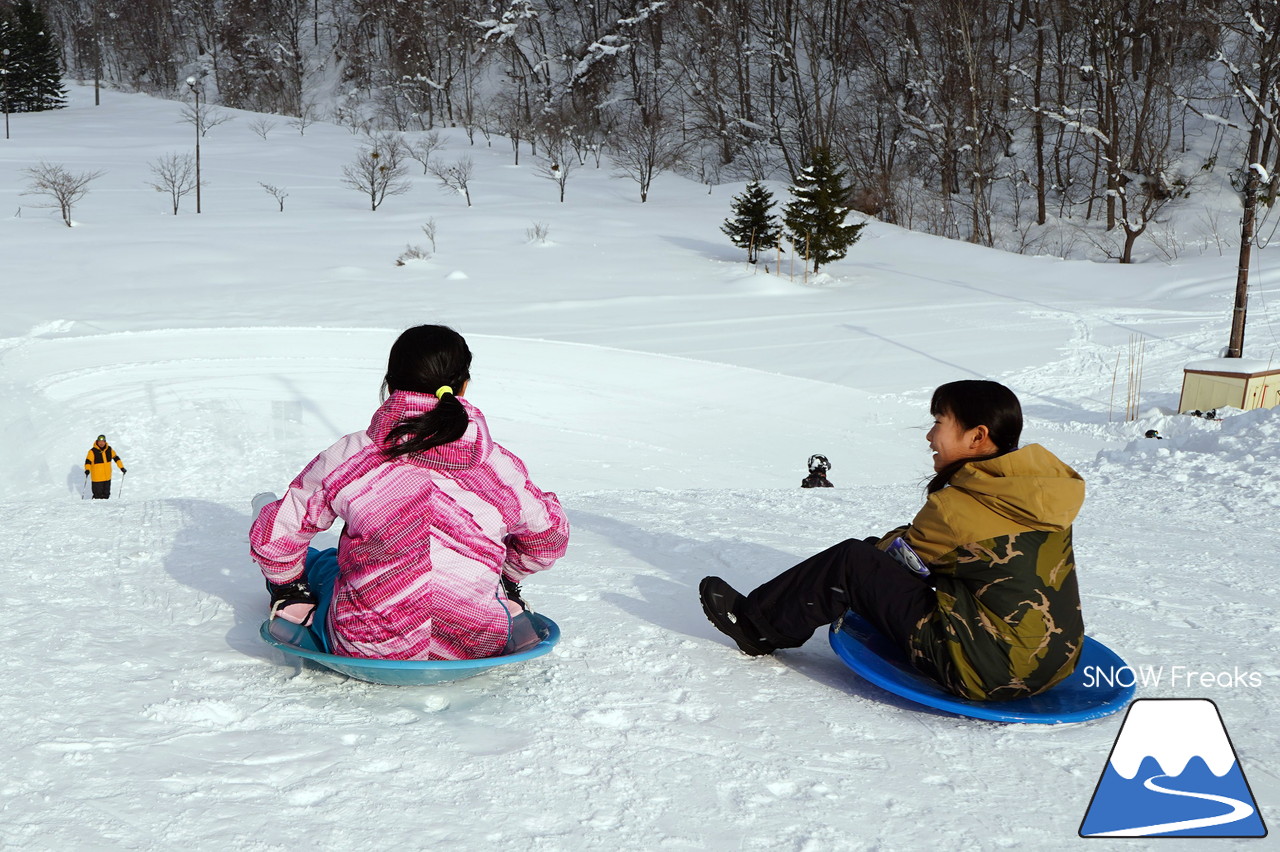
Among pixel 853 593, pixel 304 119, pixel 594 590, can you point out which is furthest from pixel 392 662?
pixel 304 119

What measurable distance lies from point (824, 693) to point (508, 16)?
140ft

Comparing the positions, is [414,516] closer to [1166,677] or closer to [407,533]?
[407,533]

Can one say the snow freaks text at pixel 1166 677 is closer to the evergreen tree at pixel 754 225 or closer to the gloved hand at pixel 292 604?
the gloved hand at pixel 292 604

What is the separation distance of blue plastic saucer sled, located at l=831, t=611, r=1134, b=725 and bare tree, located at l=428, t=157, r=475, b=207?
85.2ft

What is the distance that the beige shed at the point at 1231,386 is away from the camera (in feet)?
39.6

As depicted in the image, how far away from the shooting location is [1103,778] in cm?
218

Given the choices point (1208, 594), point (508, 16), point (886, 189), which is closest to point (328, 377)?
point (1208, 594)

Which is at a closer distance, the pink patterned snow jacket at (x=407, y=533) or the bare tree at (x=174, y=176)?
the pink patterned snow jacket at (x=407, y=533)

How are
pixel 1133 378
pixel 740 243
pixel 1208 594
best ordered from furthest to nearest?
1. pixel 740 243
2. pixel 1133 378
3. pixel 1208 594

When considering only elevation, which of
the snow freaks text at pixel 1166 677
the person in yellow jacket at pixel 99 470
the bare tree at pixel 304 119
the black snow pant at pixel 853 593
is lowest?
the person in yellow jacket at pixel 99 470

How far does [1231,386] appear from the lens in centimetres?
1218

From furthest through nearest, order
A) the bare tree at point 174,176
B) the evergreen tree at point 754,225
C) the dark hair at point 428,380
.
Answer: the bare tree at point 174,176 → the evergreen tree at point 754,225 → the dark hair at point 428,380

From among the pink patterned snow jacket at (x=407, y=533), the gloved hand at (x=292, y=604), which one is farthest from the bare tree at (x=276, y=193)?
the pink patterned snow jacket at (x=407, y=533)

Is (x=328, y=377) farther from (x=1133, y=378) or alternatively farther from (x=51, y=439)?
(x=1133, y=378)
